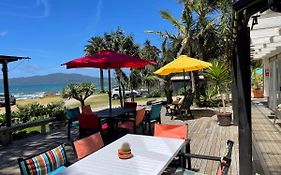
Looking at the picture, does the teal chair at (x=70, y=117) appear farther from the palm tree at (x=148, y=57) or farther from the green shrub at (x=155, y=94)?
the green shrub at (x=155, y=94)

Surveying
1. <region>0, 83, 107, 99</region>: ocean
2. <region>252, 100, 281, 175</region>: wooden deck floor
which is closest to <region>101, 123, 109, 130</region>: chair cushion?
<region>252, 100, 281, 175</region>: wooden deck floor

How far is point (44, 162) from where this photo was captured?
2.99m

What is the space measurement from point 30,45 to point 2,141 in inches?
4897

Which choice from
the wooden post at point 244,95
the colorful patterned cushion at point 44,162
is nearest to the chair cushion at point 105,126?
the colorful patterned cushion at point 44,162

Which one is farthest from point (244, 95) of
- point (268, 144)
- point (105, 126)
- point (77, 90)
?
point (77, 90)

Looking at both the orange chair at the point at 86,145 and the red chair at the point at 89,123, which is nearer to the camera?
the orange chair at the point at 86,145

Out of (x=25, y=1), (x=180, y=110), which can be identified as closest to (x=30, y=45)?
(x=25, y=1)

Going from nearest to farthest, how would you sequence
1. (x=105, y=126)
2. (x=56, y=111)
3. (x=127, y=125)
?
1. (x=127, y=125)
2. (x=105, y=126)
3. (x=56, y=111)

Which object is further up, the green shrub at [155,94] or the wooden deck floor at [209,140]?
the green shrub at [155,94]

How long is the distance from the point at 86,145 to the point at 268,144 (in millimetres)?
4283

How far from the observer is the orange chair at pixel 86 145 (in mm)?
3453

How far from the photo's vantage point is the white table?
2.73 meters

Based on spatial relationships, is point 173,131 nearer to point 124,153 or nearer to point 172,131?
point 172,131

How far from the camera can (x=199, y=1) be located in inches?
534
